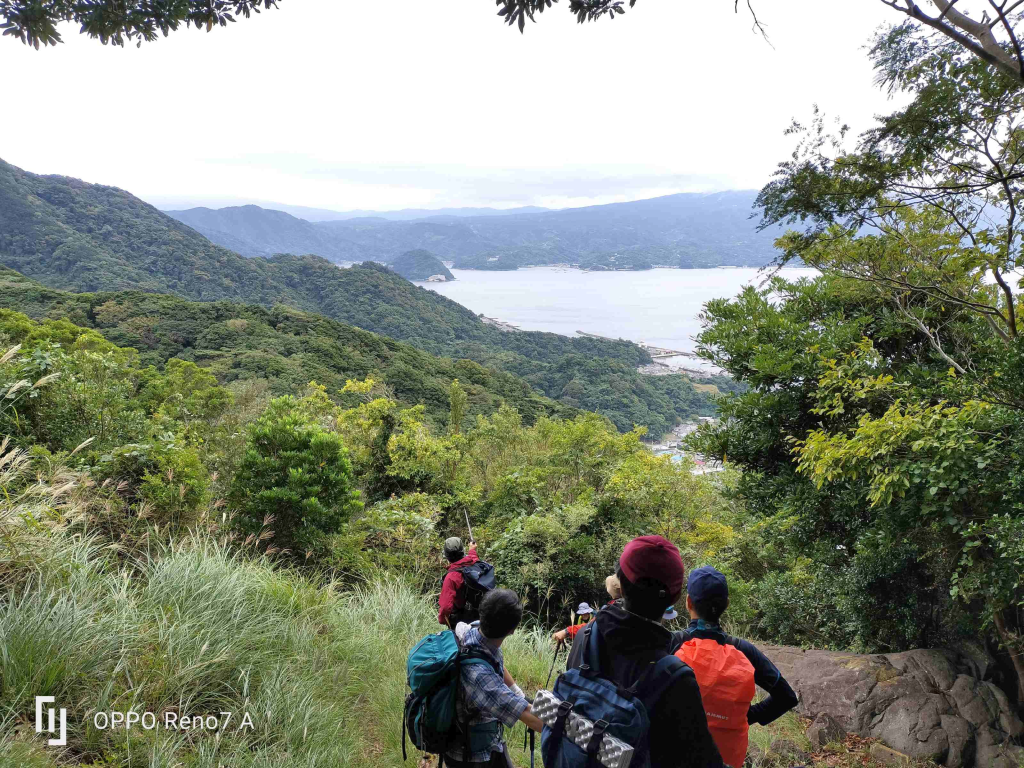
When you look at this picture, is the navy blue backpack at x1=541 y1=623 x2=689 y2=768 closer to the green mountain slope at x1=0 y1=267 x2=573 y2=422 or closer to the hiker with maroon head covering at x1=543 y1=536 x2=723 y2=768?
the hiker with maroon head covering at x1=543 y1=536 x2=723 y2=768

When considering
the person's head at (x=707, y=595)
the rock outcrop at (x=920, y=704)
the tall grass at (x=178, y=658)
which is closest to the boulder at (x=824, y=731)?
the rock outcrop at (x=920, y=704)

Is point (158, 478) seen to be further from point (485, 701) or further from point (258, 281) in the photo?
point (258, 281)

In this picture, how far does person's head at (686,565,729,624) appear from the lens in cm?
211

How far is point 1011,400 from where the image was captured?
3391mm

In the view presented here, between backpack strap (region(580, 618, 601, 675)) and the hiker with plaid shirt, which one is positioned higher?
backpack strap (region(580, 618, 601, 675))

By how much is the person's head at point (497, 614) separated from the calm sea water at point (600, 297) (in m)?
75.7

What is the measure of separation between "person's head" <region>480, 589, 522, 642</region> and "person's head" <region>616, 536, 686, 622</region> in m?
0.59

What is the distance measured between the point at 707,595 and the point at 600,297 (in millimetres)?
141845

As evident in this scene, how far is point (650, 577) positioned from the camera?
1.64 meters

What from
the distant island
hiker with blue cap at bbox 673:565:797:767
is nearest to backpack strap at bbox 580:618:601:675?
hiker with blue cap at bbox 673:565:797:767

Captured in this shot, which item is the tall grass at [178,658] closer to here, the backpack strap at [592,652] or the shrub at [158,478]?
the shrub at [158,478]

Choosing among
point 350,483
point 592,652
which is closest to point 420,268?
point 350,483

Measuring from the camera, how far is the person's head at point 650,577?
1.63 m

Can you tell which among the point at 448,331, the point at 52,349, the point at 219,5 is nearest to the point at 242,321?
the point at 448,331
